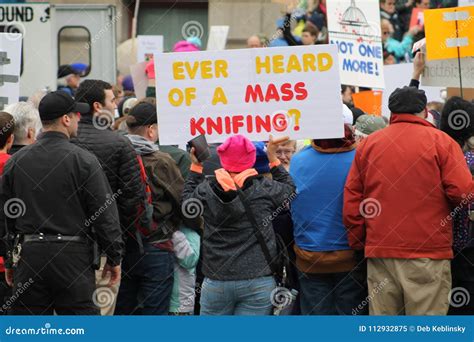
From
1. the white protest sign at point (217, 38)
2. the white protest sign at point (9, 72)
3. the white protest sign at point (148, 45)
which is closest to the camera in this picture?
the white protest sign at point (9, 72)

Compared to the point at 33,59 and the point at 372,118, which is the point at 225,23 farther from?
Answer: the point at 372,118

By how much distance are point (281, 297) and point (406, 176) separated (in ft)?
3.39

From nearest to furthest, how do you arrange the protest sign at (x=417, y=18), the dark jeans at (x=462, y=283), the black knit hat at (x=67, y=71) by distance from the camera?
the dark jeans at (x=462, y=283) → the black knit hat at (x=67, y=71) → the protest sign at (x=417, y=18)

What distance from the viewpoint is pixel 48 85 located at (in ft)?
43.7

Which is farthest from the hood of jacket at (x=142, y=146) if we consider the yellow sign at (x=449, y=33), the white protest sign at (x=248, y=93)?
the yellow sign at (x=449, y=33)

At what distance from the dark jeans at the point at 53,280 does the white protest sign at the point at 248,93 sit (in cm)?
92

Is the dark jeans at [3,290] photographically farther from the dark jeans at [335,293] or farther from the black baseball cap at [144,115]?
the dark jeans at [335,293]

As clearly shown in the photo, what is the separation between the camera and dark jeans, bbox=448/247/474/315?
7.36 m

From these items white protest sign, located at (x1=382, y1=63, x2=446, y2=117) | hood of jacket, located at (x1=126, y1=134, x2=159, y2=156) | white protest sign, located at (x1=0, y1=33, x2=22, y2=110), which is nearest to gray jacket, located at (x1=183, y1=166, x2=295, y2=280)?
hood of jacket, located at (x1=126, y1=134, x2=159, y2=156)

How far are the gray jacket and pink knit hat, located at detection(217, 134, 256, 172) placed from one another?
105mm

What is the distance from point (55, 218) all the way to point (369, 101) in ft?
13.8

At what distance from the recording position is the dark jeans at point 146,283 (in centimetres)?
831

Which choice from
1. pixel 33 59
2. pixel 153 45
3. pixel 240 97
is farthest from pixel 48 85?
pixel 240 97

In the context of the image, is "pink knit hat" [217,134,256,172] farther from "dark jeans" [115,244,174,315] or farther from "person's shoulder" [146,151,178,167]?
"dark jeans" [115,244,174,315]
